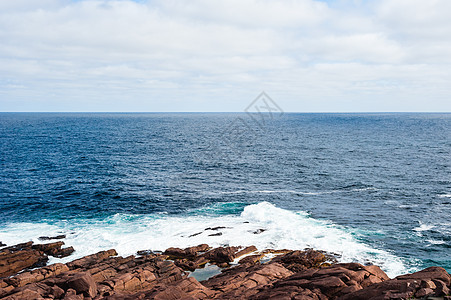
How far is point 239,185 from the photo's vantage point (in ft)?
205

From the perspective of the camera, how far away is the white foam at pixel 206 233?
34.5 metres

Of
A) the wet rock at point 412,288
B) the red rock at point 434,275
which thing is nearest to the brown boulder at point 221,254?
the wet rock at point 412,288

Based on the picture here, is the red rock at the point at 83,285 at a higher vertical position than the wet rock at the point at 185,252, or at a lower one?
higher

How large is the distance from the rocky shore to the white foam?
220cm

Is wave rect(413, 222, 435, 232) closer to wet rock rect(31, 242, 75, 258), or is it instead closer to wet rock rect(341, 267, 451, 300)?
wet rock rect(341, 267, 451, 300)

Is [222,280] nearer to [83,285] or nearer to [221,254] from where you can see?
[221,254]

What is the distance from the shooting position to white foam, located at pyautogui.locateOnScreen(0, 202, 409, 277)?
1359 inches

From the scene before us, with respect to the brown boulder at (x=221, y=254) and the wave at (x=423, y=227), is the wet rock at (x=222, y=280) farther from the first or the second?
the wave at (x=423, y=227)

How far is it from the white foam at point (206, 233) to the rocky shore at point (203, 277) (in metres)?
2.20

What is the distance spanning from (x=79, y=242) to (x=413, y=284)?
3403 centimetres

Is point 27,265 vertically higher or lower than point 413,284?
lower

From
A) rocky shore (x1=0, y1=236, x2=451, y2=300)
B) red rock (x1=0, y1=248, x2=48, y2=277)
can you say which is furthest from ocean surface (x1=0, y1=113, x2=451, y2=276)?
red rock (x1=0, y1=248, x2=48, y2=277)

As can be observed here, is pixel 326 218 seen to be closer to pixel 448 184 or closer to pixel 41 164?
pixel 448 184

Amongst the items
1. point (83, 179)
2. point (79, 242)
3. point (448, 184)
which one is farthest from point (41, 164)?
→ point (448, 184)
